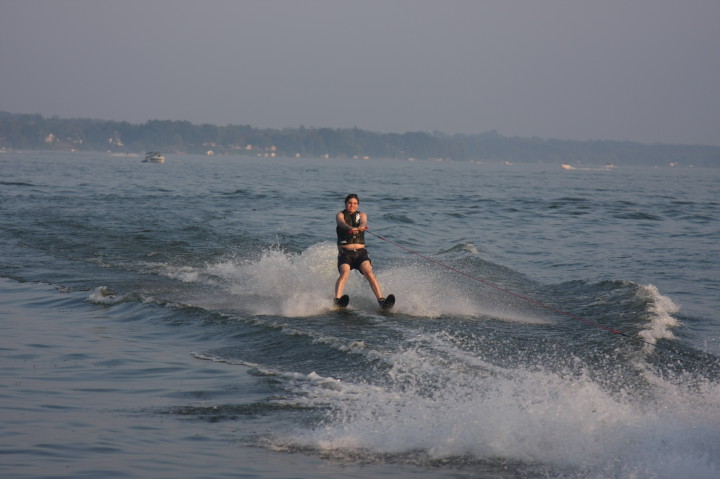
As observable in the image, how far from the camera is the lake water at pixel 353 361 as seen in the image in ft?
18.0

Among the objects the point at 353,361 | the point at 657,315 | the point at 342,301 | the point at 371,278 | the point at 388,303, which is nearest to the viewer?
the point at 353,361

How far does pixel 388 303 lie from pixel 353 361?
2.77m

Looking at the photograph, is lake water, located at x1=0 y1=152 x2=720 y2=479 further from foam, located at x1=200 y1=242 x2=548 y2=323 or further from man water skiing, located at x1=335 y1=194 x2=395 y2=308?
man water skiing, located at x1=335 y1=194 x2=395 y2=308

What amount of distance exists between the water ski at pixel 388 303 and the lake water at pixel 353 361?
155mm

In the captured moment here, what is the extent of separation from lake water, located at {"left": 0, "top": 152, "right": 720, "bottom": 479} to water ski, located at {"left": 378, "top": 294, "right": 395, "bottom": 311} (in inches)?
6.1

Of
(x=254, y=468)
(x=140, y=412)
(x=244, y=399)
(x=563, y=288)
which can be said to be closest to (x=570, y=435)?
(x=254, y=468)

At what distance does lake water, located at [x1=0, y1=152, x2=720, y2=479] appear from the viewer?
18.0ft

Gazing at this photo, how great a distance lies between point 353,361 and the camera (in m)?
8.27

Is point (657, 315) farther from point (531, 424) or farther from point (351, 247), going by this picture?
point (531, 424)

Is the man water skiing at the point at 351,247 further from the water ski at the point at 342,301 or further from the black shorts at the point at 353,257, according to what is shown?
the water ski at the point at 342,301

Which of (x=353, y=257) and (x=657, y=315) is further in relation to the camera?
(x=353, y=257)

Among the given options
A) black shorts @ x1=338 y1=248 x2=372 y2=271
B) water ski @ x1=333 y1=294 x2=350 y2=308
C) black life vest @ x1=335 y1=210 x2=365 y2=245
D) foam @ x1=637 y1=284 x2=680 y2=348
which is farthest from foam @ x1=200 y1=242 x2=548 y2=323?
foam @ x1=637 y1=284 x2=680 y2=348

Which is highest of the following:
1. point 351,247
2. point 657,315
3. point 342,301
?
point 351,247

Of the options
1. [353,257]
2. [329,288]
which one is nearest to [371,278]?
[353,257]
